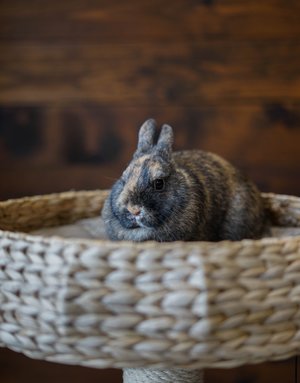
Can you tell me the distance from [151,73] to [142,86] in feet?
0.12

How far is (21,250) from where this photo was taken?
62 centimetres

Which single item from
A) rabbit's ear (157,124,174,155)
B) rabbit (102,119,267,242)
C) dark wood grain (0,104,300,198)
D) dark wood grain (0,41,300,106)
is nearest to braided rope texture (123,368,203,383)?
rabbit (102,119,267,242)

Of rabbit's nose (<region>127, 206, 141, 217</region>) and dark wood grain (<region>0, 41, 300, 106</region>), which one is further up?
dark wood grain (<region>0, 41, 300, 106</region>)

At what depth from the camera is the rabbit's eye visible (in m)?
0.79

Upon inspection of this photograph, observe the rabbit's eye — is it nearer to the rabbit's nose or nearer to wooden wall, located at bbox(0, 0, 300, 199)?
the rabbit's nose

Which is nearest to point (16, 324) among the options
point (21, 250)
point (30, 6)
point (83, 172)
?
point (21, 250)

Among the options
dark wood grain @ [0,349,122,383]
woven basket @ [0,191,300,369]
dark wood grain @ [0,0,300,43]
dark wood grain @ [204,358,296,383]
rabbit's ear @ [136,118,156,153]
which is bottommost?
dark wood grain @ [0,349,122,383]

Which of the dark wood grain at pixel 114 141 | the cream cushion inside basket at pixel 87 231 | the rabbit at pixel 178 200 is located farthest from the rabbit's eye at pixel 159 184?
the dark wood grain at pixel 114 141

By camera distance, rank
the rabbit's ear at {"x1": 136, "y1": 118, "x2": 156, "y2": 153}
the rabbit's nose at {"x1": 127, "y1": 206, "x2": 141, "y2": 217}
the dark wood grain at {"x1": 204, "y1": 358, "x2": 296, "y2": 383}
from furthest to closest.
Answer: the dark wood grain at {"x1": 204, "y1": 358, "x2": 296, "y2": 383}
the rabbit's ear at {"x1": 136, "y1": 118, "x2": 156, "y2": 153}
the rabbit's nose at {"x1": 127, "y1": 206, "x2": 141, "y2": 217}

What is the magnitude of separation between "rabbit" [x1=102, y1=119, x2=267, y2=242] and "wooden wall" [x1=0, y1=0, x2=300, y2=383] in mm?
426

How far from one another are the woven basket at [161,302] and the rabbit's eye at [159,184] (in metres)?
0.22

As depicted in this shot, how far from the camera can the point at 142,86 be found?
138 cm

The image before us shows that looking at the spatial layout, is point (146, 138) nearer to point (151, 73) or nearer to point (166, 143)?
point (166, 143)

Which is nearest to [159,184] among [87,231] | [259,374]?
[87,231]
